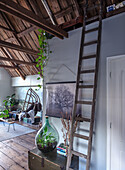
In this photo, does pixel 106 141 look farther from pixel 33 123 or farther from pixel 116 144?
pixel 33 123

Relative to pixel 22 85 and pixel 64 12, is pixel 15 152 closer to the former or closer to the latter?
pixel 64 12

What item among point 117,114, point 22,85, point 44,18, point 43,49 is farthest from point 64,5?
point 22,85

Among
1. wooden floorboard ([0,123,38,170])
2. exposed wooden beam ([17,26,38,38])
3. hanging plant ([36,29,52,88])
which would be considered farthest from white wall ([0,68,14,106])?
hanging plant ([36,29,52,88])

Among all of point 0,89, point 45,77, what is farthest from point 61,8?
point 0,89

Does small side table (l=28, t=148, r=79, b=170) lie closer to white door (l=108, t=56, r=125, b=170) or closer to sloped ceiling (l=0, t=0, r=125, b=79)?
white door (l=108, t=56, r=125, b=170)

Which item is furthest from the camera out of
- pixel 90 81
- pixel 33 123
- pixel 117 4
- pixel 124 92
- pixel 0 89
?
pixel 0 89

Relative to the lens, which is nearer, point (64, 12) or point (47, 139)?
point (47, 139)

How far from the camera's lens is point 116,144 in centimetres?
195

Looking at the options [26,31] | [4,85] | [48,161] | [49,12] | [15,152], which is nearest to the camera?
[48,161]

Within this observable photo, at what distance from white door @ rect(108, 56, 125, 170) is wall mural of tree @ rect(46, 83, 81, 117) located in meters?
0.62

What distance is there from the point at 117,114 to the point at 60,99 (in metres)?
1.10

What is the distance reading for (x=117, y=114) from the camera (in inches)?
77.6

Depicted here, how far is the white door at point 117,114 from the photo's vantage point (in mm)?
1918

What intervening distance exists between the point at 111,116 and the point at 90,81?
66 cm
